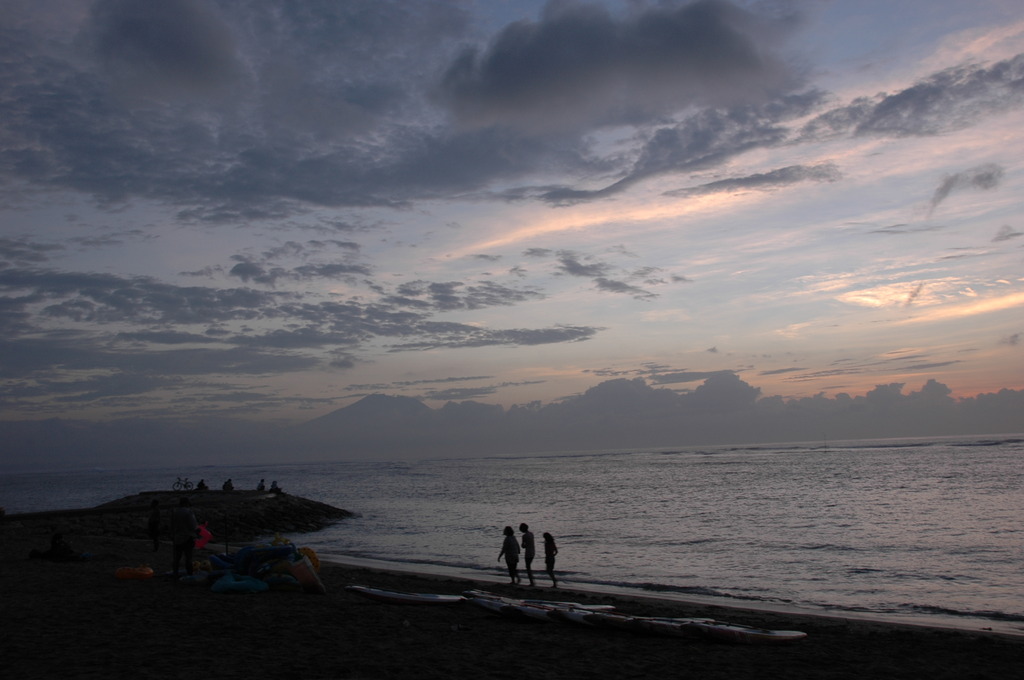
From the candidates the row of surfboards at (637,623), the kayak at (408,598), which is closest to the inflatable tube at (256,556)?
the kayak at (408,598)

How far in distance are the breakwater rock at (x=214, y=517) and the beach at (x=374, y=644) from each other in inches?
514

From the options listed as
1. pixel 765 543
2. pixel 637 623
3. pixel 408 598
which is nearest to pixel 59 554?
pixel 408 598

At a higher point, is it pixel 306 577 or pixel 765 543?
pixel 306 577

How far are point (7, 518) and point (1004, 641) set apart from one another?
124ft

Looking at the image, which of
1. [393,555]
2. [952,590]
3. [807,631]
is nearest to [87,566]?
[393,555]

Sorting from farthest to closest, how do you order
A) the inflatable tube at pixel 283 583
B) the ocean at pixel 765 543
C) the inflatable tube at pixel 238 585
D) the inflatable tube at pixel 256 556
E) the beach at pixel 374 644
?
1. the ocean at pixel 765 543
2. the inflatable tube at pixel 256 556
3. the inflatable tube at pixel 283 583
4. the inflatable tube at pixel 238 585
5. the beach at pixel 374 644

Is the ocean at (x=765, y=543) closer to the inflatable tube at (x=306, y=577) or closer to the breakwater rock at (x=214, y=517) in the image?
the breakwater rock at (x=214, y=517)

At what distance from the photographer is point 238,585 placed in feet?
46.6

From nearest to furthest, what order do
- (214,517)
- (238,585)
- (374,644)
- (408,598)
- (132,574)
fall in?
1. (374,644)
2. (238,585)
3. (408,598)
4. (132,574)
5. (214,517)

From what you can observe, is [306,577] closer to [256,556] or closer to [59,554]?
[256,556]

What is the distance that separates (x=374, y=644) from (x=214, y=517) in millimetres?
31129

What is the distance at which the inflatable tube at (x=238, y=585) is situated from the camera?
557 inches

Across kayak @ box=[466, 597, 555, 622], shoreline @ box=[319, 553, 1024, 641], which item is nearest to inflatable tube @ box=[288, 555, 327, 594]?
kayak @ box=[466, 597, 555, 622]

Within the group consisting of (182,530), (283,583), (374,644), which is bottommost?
(374,644)
